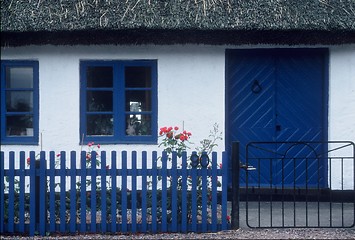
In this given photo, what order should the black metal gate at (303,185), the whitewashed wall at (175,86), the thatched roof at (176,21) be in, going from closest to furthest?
the black metal gate at (303,185) < the thatched roof at (176,21) < the whitewashed wall at (175,86)

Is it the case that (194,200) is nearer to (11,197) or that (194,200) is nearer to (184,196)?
(184,196)

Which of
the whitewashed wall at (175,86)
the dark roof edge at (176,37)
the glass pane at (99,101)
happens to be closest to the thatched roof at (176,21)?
the dark roof edge at (176,37)

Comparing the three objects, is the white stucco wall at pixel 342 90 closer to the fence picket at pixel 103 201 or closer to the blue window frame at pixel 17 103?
the fence picket at pixel 103 201

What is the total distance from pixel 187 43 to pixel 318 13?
7.69 feet

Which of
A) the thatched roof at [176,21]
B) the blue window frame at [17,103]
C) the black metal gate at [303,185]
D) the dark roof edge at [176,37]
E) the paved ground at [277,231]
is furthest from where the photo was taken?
the blue window frame at [17,103]

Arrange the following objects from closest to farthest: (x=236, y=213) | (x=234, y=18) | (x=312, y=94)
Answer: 1. (x=236, y=213)
2. (x=234, y=18)
3. (x=312, y=94)

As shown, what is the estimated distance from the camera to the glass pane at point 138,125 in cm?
1018

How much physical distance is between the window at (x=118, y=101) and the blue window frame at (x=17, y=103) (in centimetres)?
98

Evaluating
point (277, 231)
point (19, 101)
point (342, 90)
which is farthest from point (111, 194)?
point (342, 90)

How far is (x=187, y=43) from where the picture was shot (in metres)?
9.85

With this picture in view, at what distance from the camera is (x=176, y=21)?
9.53m

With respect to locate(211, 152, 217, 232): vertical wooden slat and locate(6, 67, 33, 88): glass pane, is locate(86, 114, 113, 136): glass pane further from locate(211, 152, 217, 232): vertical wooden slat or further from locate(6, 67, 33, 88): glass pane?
locate(211, 152, 217, 232): vertical wooden slat

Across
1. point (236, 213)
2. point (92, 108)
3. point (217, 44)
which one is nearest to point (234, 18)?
point (217, 44)

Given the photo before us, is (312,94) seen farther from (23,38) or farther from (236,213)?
(23,38)
